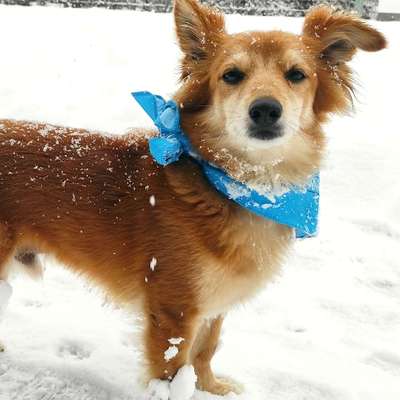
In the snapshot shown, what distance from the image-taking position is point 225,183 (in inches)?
106

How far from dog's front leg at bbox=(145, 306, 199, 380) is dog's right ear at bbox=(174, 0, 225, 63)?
1449mm

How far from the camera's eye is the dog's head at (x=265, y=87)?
2598 millimetres

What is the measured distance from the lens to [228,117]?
2.69 meters

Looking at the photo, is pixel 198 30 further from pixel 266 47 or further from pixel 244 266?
pixel 244 266

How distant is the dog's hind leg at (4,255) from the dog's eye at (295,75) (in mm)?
1769

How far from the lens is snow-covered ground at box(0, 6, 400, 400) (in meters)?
3.07

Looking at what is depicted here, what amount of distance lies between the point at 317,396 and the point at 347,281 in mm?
1442

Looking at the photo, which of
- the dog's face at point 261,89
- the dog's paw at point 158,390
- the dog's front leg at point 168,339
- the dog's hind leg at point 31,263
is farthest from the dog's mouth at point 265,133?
the dog's hind leg at point 31,263

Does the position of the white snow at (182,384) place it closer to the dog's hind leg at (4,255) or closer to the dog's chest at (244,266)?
the dog's chest at (244,266)

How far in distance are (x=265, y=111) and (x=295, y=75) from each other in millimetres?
413

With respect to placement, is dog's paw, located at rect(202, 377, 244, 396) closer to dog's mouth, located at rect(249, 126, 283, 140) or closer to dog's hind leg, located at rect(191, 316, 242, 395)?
dog's hind leg, located at rect(191, 316, 242, 395)

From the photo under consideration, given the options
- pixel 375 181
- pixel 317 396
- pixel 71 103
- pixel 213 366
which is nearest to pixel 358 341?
pixel 317 396

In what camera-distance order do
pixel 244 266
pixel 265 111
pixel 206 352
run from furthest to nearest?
pixel 206 352, pixel 244 266, pixel 265 111

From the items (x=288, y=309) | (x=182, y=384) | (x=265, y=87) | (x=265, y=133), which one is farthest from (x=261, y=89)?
(x=288, y=309)
